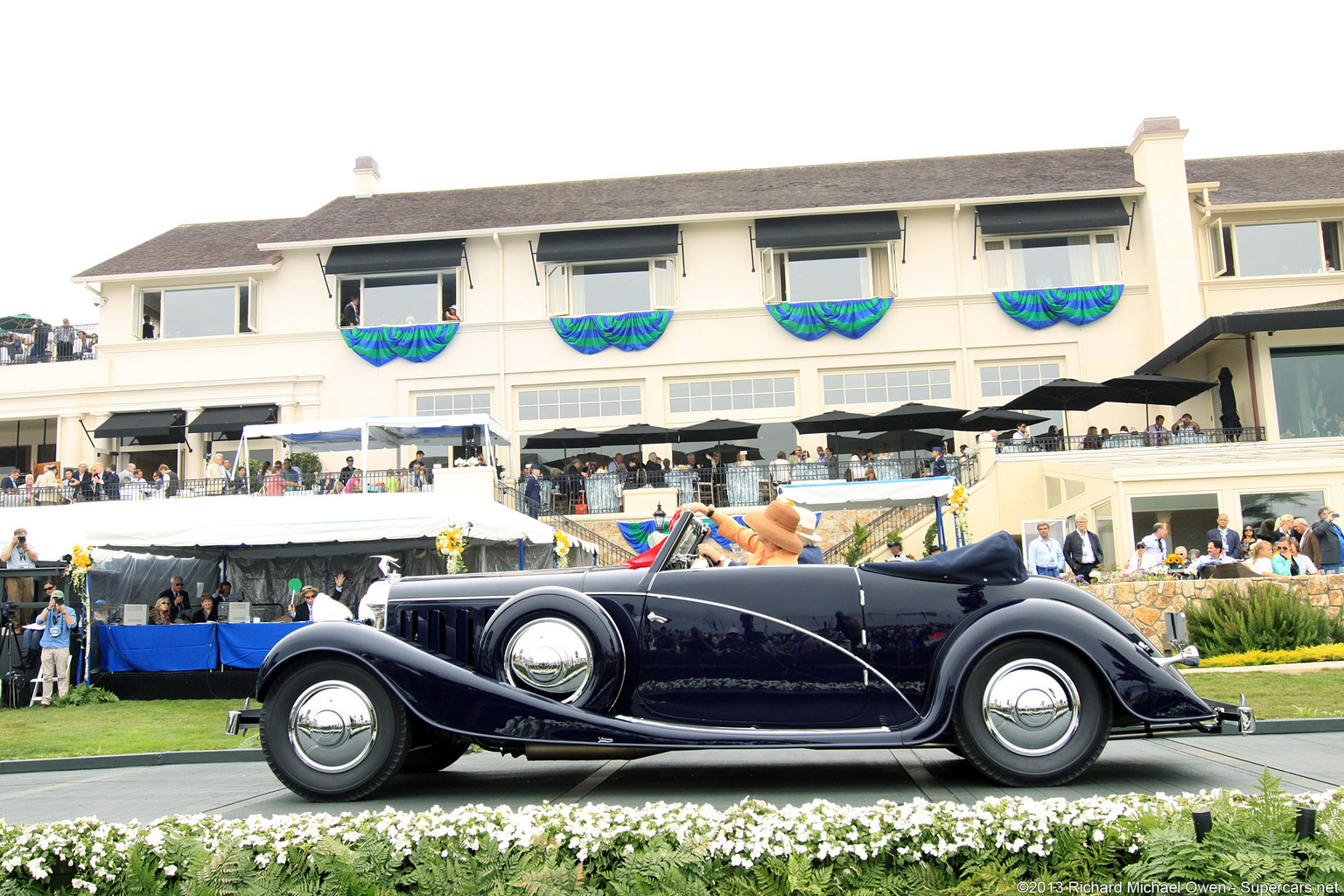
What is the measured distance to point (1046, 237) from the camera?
29562 mm

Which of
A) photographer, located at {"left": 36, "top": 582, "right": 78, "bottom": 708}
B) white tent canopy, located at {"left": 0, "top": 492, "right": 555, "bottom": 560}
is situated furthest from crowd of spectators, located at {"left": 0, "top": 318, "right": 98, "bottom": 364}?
Answer: photographer, located at {"left": 36, "top": 582, "right": 78, "bottom": 708}

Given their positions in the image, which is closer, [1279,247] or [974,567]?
[974,567]

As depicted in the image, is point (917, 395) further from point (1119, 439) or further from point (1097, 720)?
point (1097, 720)

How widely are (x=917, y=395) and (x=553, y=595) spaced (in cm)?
2450

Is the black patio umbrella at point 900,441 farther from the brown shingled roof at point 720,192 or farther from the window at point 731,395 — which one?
the brown shingled roof at point 720,192

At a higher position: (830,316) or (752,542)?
(830,316)

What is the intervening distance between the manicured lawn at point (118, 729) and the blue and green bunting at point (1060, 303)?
22598 mm

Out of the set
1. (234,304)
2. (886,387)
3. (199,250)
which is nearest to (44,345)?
(199,250)

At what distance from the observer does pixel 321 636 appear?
18.1ft

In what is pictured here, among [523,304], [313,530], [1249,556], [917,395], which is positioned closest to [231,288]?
[523,304]

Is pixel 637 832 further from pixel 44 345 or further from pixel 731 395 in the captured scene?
pixel 44 345

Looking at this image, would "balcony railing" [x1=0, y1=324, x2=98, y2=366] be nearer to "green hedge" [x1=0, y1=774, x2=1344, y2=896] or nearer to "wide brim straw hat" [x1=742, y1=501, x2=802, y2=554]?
"wide brim straw hat" [x1=742, y1=501, x2=802, y2=554]

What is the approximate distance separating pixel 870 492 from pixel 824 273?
11.5 metres

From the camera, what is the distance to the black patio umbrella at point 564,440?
1037 inches
